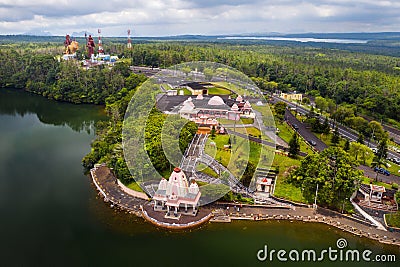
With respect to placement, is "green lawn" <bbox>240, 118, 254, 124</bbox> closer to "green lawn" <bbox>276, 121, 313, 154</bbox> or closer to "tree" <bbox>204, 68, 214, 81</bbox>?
"green lawn" <bbox>276, 121, 313, 154</bbox>

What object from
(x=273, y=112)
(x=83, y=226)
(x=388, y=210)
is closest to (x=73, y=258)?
(x=83, y=226)

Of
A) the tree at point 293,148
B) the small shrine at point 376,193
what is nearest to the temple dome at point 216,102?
the tree at point 293,148

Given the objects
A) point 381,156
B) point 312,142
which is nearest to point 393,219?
point 381,156

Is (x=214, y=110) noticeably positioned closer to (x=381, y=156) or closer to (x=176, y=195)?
(x=381, y=156)

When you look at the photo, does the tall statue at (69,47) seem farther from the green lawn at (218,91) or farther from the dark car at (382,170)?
the dark car at (382,170)

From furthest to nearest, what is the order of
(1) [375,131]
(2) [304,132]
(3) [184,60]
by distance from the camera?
1. (3) [184,60]
2. (2) [304,132]
3. (1) [375,131]

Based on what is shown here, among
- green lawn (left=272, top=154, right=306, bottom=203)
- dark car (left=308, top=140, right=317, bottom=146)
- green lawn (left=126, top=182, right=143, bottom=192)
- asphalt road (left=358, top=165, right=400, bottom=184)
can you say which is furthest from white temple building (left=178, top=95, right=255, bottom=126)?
asphalt road (left=358, top=165, right=400, bottom=184)
